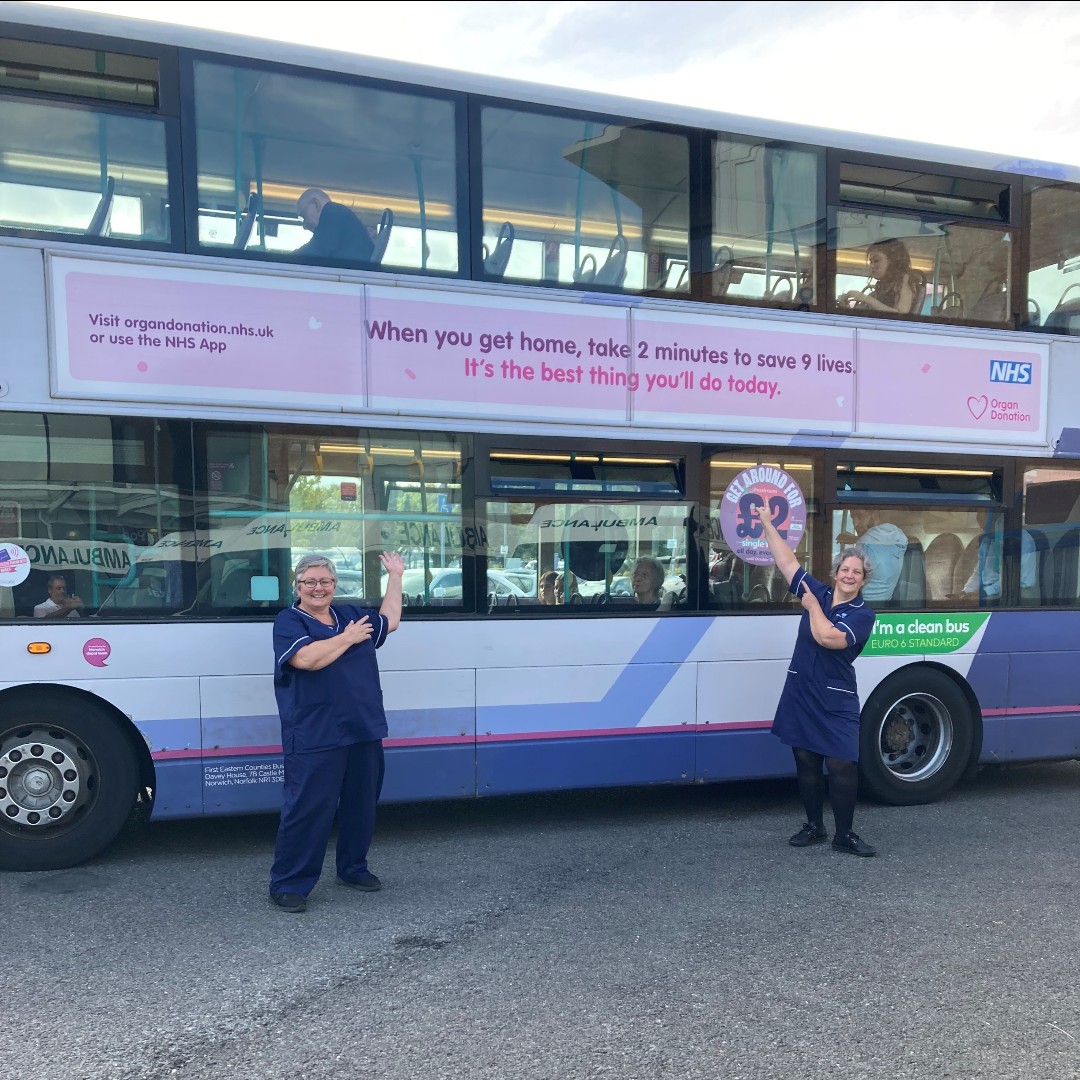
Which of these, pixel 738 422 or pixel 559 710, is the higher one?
pixel 738 422

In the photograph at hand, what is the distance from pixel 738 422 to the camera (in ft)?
20.1

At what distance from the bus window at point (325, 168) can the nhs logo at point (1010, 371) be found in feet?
12.8

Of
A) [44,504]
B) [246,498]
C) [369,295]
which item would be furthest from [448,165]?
[44,504]

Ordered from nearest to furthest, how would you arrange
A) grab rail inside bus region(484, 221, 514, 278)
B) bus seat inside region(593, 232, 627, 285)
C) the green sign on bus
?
grab rail inside bus region(484, 221, 514, 278) < bus seat inside region(593, 232, 627, 285) < the green sign on bus

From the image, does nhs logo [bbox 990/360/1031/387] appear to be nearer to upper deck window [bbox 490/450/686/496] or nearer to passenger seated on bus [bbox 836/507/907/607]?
passenger seated on bus [bbox 836/507/907/607]

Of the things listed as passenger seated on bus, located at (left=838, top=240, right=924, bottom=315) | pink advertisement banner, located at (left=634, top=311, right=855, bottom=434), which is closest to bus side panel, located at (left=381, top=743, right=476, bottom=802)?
pink advertisement banner, located at (left=634, top=311, right=855, bottom=434)

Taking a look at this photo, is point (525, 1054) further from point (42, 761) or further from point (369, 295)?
point (369, 295)

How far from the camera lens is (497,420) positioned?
5.62 metres

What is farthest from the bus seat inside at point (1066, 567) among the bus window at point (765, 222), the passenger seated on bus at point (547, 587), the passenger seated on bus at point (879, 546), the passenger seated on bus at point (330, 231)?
the passenger seated on bus at point (330, 231)

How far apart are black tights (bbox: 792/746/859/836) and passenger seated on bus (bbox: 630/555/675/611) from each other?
3.92ft

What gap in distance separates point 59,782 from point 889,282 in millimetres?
5952

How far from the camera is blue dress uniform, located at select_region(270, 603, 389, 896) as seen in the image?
14.8ft

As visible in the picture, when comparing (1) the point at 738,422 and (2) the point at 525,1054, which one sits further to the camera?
(1) the point at 738,422

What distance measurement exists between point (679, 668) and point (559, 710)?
0.85 m
